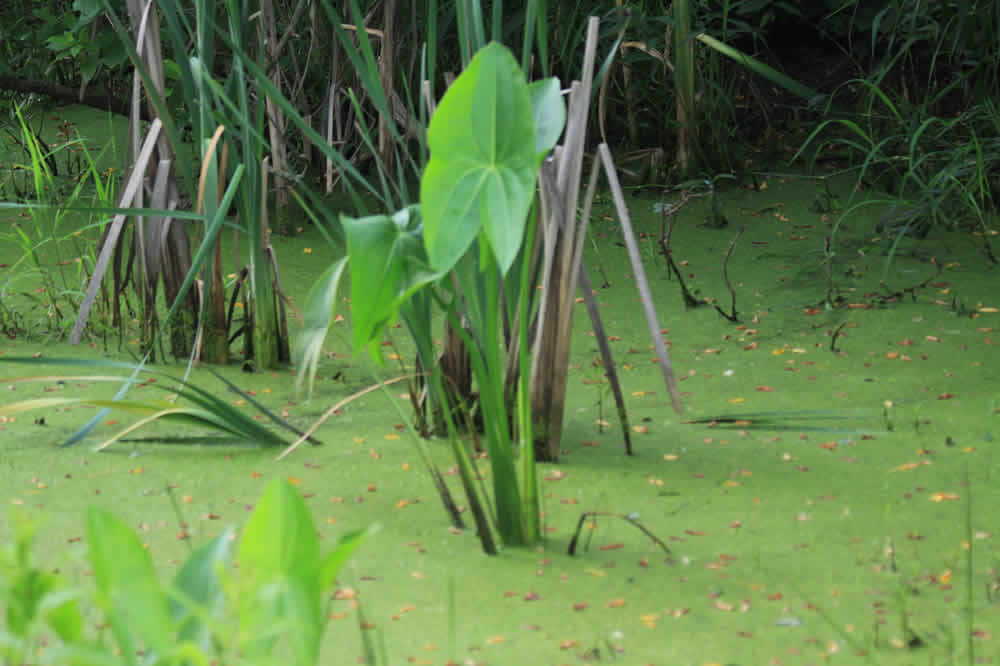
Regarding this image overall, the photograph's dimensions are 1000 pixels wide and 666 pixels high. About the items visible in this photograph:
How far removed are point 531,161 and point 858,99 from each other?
8.25 ft

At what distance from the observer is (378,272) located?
1.26 metres

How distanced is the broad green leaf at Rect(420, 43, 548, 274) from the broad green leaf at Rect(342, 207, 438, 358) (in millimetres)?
54

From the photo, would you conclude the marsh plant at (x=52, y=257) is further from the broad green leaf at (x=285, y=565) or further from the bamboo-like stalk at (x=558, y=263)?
the broad green leaf at (x=285, y=565)

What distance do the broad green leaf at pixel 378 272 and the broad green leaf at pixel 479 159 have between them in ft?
0.18

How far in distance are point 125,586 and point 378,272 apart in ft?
1.96

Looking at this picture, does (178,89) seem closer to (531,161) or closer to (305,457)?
(305,457)

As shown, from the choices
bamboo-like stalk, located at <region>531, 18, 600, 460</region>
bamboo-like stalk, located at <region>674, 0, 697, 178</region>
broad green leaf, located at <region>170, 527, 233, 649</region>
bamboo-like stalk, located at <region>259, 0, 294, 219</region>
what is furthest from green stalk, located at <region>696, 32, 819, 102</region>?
broad green leaf, located at <region>170, 527, 233, 649</region>

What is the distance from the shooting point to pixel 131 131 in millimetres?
2264

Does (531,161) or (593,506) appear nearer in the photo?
(531,161)

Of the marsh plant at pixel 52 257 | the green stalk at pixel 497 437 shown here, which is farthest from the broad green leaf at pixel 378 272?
the marsh plant at pixel 52 257

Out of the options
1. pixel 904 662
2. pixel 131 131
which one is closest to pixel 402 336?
pixel 131 131

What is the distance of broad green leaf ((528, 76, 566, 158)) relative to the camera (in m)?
1.36

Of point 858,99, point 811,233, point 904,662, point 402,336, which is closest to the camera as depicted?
point 904,662

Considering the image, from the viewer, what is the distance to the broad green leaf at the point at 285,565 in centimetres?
68
